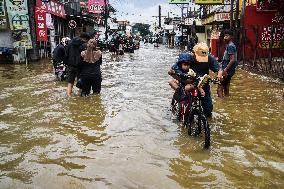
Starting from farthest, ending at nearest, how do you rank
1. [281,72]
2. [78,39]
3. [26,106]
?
[281,72] < [78,39] < [26,106]

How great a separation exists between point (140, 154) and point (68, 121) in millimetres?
2753

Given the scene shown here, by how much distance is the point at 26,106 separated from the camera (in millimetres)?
9844

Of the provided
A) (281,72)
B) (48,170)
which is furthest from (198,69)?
(281,72)

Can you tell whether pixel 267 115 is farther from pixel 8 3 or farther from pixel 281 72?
pixel 8 3

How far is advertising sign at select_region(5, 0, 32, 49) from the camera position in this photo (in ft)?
75.3

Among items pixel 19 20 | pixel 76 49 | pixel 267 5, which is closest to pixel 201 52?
pixel 76 49

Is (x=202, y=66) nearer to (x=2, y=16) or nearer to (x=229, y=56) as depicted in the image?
(x=229, y=56)

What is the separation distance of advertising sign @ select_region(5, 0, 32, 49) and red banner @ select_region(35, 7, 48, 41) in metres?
0.69

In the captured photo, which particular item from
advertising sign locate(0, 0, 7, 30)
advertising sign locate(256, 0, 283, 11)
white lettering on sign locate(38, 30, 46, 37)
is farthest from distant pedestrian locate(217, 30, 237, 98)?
advertising sign locate(0, 0, 7, 30)

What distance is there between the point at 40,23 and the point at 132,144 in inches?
760

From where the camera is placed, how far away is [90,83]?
420 inches

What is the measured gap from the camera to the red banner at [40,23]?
78.5ft

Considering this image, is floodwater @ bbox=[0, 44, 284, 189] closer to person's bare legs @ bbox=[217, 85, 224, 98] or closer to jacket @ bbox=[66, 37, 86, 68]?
person's bare legs @ bbox=[217, 85, 224, 98]

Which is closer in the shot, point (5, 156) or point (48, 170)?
point (48, 170)
